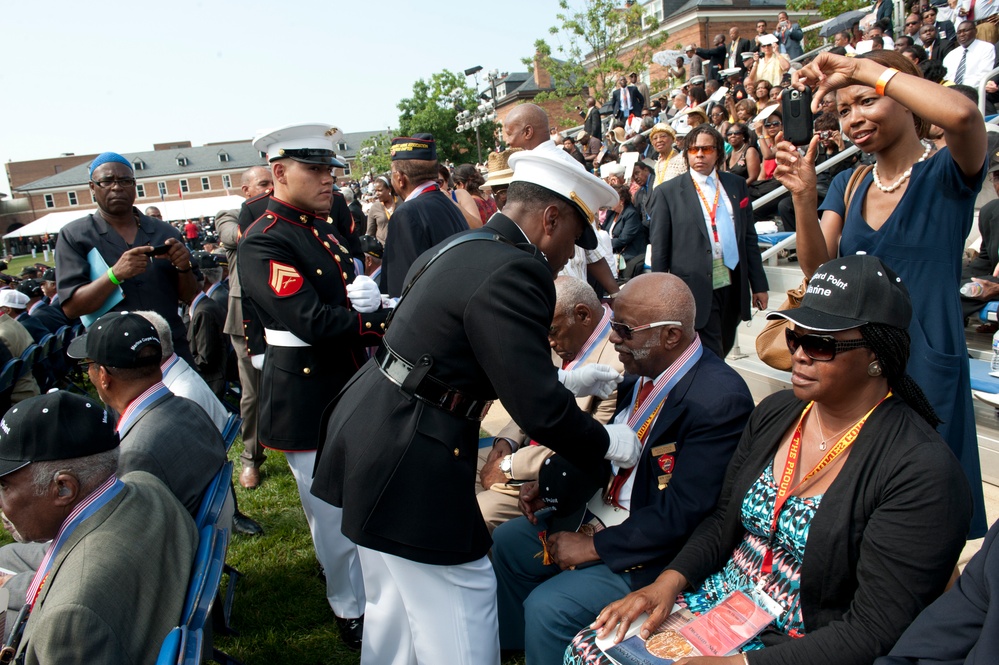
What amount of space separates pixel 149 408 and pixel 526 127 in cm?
355

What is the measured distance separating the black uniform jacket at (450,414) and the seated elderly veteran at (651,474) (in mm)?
472

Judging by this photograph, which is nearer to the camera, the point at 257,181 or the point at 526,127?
the point at 526,127

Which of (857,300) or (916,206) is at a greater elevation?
(916,206)

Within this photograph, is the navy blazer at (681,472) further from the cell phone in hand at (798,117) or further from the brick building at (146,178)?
the brick building at (146,178)

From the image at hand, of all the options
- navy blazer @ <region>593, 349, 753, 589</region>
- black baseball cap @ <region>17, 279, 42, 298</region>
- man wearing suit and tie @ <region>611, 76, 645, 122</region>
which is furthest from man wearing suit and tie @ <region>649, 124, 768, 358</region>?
man wearing suit and tie @ <region>611, 76, 645, 122</region>

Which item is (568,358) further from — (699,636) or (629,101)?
(629,101)

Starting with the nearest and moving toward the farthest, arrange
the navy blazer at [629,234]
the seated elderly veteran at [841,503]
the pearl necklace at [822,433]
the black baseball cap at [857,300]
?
the seated elderly veteran at [841,503]
the black baseball cap at [857,300]
the pearl necklace at [822,433]
the navy blazer at [629,234]

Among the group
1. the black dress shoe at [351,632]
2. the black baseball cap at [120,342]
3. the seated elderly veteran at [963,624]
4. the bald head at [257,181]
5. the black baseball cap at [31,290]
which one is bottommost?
the black dress shoe at [351,632]

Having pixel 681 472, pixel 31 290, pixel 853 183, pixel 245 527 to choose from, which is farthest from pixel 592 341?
pixel 31 290

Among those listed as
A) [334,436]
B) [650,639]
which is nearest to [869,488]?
[650,639]

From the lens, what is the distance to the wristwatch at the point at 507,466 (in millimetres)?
3438

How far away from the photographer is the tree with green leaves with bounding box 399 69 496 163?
56.7 meters

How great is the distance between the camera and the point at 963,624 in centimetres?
165

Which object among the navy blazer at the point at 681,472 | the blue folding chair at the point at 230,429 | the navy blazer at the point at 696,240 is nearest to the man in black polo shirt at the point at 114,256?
the blue folding chair at the point at 230,429
